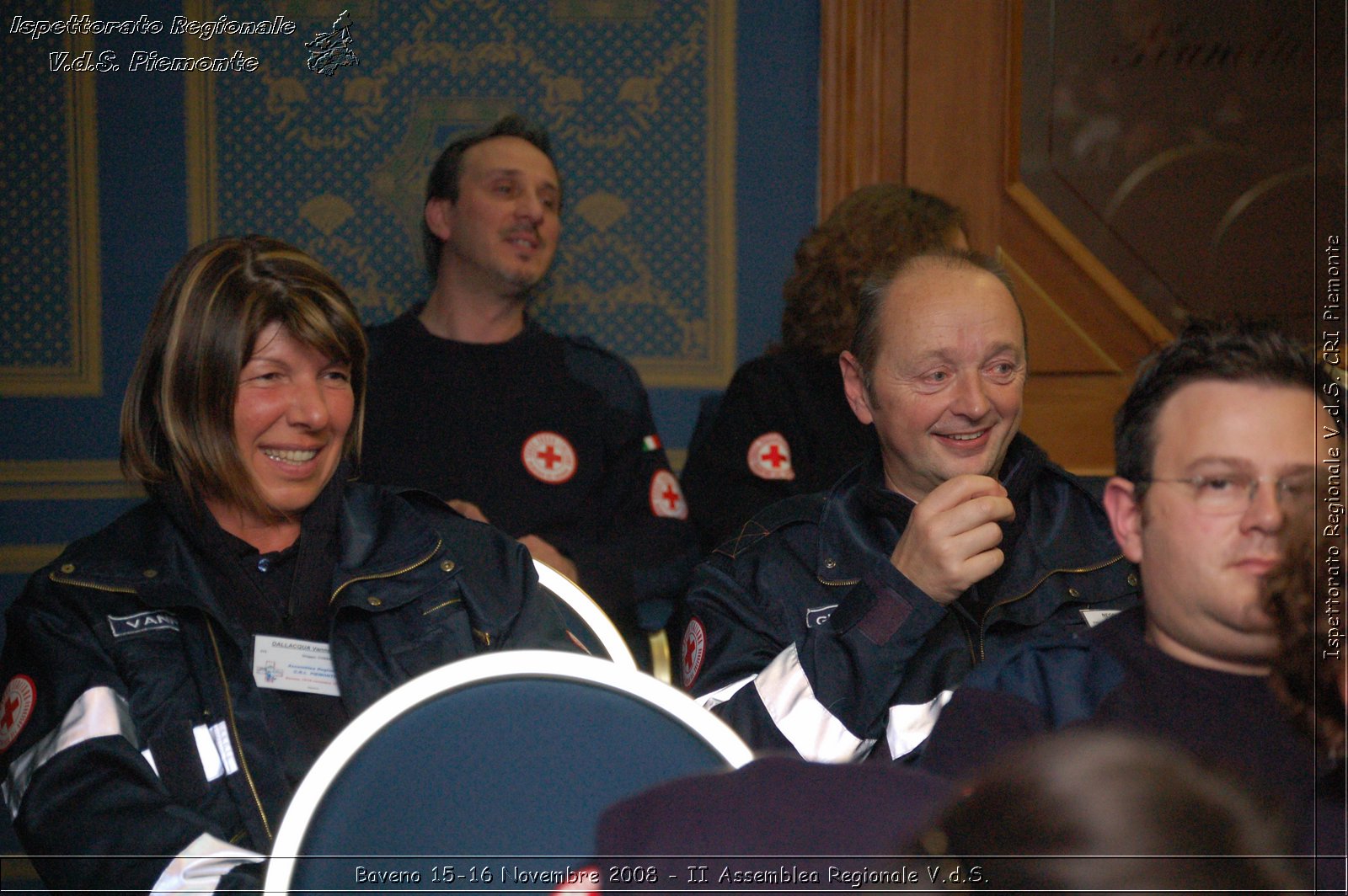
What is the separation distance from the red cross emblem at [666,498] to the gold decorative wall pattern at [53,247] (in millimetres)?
1494

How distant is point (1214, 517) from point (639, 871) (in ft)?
1.89

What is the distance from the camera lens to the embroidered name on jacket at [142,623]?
1.46 metres

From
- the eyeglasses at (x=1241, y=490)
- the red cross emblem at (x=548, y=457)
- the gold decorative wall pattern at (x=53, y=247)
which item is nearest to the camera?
the eyeglasses at (x=1241, y=490)

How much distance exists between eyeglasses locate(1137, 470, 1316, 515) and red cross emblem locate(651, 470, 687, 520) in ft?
5.35

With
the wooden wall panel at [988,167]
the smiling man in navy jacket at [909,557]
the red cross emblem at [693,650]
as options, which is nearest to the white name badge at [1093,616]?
the smiling man in navy jacket at [909,557]

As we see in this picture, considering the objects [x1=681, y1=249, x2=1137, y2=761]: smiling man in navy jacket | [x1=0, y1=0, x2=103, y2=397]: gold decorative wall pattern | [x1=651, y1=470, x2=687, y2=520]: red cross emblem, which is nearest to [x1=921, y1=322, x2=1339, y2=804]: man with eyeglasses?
[x1=681, y1=249, x2=1137, y2=761]: smiling man in navy jacket

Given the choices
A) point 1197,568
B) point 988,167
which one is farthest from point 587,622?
point 988,167

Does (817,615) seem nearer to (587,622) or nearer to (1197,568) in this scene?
(587,622)

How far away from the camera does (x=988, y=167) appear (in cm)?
309

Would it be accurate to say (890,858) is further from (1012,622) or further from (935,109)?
(935,109)

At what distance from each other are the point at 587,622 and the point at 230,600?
18.5 inches

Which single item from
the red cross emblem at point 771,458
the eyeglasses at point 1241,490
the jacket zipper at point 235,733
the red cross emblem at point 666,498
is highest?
the eyeglasses at point 1241,490

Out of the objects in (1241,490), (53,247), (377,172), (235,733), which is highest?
(377,172)

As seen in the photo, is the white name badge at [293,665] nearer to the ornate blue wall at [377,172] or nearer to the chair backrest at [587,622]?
the chair backrest at [587,622]
